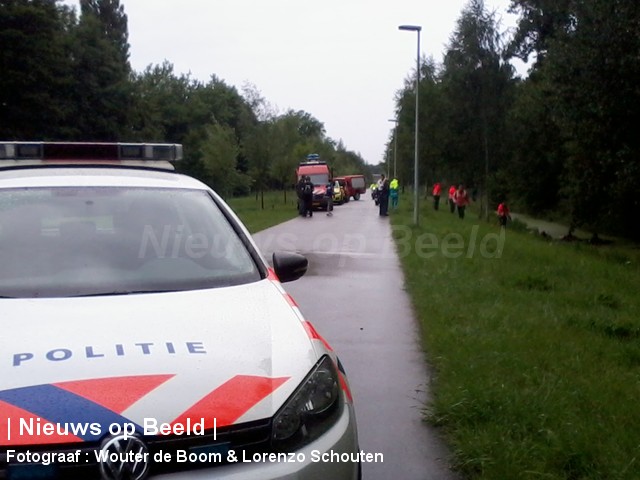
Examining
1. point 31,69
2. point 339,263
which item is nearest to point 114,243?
point 339,263

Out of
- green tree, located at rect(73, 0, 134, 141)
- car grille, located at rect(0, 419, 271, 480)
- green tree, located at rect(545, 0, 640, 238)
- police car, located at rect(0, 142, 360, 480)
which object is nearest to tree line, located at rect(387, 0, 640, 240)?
green tree, located at rect(545, 0, 640, 238)

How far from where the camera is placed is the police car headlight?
3.03m

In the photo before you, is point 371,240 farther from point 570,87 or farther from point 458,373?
point 458,373

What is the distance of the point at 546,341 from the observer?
793 cm

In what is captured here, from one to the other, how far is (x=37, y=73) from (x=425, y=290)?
35.2 m

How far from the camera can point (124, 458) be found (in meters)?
2.72

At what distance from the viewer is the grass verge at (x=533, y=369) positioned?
4754 mm

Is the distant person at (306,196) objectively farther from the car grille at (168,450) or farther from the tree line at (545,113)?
the car grille at (168,450)

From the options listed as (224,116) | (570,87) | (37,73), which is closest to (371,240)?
(570,87)

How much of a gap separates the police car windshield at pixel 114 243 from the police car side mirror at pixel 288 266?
14.0 inches

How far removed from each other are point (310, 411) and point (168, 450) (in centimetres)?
60

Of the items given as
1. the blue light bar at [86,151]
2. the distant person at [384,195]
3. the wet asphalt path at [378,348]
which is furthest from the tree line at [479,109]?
the blue light bar at [86,151]

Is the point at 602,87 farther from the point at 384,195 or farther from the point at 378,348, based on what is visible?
the point at 384,195

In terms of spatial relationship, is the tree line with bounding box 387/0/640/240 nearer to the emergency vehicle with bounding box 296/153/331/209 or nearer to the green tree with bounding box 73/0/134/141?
the emergency vehicle with bounding box 296/153/331/209
